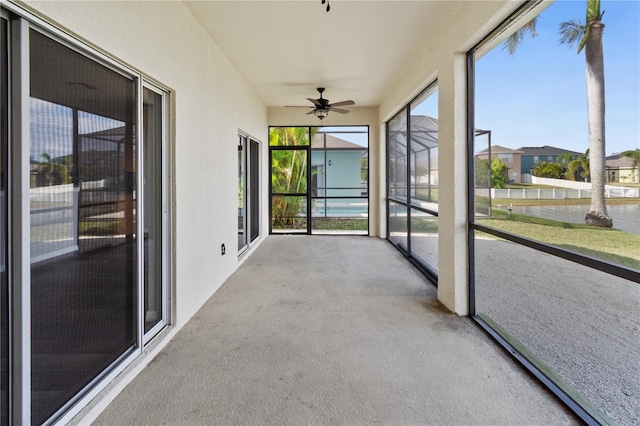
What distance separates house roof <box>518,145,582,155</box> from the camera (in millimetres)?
2025

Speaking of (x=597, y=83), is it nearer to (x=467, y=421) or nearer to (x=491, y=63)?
(x=491, y=63)

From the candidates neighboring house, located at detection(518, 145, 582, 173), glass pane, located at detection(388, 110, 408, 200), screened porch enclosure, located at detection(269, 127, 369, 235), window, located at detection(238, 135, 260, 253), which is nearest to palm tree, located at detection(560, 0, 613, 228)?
neighboring house, located at detection(518, 145, 582, 173)

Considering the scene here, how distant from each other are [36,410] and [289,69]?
441 cm

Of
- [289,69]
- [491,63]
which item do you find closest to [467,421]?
[491,63]

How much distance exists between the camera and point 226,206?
14.1 feet

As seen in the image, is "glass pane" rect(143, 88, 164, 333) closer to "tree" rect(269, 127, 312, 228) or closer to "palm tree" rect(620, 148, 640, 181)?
"palm tree" rect(620, 148, 640, 181)

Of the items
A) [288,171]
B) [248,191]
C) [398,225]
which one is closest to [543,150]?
[398,225]

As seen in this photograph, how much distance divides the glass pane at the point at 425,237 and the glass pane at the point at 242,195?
2832mm

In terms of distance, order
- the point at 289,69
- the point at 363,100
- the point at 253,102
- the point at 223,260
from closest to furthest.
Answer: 1. the point at 223,260
2. the point at 289,69
3. the point at 253,102
4. the point at 363,100

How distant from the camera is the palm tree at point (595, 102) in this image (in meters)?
1.73

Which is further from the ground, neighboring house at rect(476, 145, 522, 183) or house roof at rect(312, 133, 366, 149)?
house roof at rect(312, 133, 366, 149)

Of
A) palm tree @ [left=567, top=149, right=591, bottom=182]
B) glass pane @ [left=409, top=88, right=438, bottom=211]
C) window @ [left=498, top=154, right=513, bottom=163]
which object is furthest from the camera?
glass pane @ [left=409, top=88, right=438, bottom=211]

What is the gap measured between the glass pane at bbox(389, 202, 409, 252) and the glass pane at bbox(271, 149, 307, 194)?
209cm

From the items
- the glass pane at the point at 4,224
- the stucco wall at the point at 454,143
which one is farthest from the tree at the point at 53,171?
the stucco wall at the point at 454,143
